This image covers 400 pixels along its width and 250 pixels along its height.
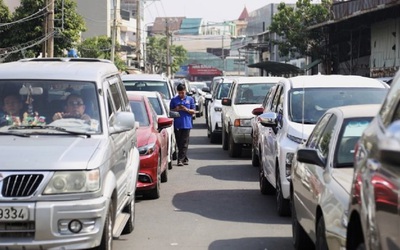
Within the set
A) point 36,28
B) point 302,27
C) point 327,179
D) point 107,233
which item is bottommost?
point 107,233

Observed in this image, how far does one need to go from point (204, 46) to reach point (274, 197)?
152 metres

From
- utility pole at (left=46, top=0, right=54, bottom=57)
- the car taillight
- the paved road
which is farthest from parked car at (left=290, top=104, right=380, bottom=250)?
utility pole at (left=46, top=0, right=54, bottom=57)

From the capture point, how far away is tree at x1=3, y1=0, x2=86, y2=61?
126 feet

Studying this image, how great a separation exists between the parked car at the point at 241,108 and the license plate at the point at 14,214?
38.6 ft

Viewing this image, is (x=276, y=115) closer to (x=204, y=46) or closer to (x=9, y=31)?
(x=9, y=31)

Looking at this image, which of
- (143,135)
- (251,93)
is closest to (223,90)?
(251,93)

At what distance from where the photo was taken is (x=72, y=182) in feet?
23.1

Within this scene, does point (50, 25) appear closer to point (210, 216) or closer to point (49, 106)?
point (210, 216)

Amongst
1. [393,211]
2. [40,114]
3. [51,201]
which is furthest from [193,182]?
[393,211]

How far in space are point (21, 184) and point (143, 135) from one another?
5862mm

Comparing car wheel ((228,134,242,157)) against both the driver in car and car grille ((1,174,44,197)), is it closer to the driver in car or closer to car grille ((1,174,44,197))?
the driver in car

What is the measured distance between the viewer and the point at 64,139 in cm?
773

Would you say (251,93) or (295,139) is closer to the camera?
(295,139)

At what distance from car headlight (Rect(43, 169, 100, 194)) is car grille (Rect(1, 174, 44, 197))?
0.11 meters
